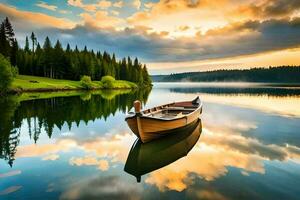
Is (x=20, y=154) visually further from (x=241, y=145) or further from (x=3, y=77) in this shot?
(x=3, y=77)

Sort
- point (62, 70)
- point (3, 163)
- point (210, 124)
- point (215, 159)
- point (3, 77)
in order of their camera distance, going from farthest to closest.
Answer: point (62, 70) → point (3, 77) → point (210, 124) → point (215, 159) → point (3, 163)

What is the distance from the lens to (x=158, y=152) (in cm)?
1443

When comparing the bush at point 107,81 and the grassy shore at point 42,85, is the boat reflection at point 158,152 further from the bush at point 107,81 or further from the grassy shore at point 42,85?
the bush at point 107,81

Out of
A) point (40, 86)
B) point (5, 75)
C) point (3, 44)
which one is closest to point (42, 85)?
point (40, 86)

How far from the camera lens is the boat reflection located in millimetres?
11906

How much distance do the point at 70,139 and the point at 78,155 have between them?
3.97 m

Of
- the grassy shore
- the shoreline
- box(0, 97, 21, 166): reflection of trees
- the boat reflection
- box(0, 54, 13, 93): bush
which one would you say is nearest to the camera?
the boat reflection

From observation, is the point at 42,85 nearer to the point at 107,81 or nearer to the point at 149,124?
the point at 107,81

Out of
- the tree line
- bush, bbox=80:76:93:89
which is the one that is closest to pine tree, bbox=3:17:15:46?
the tree line

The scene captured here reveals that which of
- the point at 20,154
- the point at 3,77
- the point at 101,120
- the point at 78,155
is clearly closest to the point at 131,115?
the point at 78,155

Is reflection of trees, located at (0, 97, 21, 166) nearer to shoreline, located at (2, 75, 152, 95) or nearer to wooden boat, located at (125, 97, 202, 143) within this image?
wooden boat, located at (125, 97, 202, 143)

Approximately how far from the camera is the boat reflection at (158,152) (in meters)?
11.9

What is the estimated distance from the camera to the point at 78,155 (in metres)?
13.9

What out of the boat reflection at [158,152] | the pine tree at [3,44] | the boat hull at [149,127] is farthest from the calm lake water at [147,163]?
the pine tree at [3,44]
